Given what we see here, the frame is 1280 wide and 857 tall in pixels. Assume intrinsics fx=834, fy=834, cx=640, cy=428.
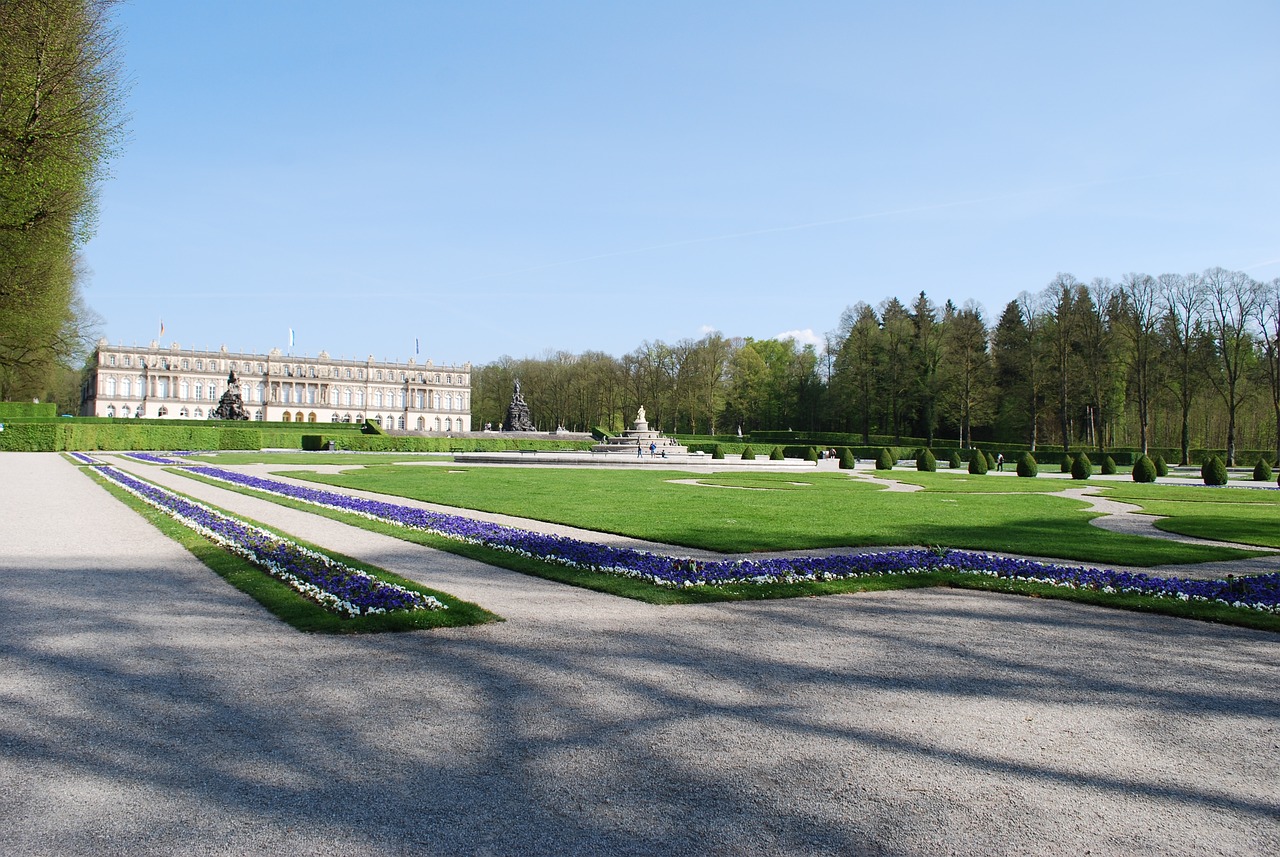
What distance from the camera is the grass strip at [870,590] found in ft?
22.4

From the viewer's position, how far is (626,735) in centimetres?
397

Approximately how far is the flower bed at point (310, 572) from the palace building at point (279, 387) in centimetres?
9272

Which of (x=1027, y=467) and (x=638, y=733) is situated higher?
(x=1027, y=467)

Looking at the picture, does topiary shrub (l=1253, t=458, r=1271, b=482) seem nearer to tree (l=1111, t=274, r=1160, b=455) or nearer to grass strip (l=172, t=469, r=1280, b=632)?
tree (l=1111, t=274, r=1160, b=455)

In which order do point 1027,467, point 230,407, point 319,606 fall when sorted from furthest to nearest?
1. point 230,407
2. point 1027,467
3. point 319,606

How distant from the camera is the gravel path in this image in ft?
10.0

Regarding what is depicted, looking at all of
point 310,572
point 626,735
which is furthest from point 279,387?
point 626,735

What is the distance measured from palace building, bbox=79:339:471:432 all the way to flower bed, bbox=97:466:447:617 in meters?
92.7

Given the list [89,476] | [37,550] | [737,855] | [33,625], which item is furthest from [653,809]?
[89,476]

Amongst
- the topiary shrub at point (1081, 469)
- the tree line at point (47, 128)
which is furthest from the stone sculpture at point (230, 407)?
the topiary shrub at point (1081, 469)

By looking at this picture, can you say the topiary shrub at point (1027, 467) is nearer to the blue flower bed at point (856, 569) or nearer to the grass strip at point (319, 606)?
the blue flower bed at point (856, 569)

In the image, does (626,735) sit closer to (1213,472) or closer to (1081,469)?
(1213,472)

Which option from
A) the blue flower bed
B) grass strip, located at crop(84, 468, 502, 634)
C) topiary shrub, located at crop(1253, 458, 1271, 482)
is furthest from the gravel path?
topiary shrub, located at crop(1253, 458, 1271, 482)

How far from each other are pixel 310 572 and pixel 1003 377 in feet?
188
